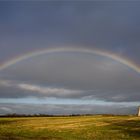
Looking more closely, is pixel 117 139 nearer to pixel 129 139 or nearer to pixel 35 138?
pixel 129 139

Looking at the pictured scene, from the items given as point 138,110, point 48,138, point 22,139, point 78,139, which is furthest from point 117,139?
point 138,110

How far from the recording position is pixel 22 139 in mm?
28688

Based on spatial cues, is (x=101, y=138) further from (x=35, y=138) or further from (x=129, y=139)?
(x=35, y=138)

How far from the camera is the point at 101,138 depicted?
2992cm

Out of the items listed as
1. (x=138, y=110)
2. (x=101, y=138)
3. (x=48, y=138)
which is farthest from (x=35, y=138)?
(x=138, y=110)

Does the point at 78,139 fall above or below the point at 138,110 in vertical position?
below

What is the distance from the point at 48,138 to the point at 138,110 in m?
46.9

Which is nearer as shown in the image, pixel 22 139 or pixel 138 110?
pixel 22 139

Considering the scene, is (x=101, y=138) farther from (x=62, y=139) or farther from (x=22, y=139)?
(x=22, y=139)

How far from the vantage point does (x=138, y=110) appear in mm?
73750

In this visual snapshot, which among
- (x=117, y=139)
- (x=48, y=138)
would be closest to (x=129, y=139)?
(x=117, y=139)

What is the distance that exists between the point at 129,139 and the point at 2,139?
396 inches

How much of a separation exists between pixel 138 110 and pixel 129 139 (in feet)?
150

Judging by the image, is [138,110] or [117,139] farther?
[138,110]
